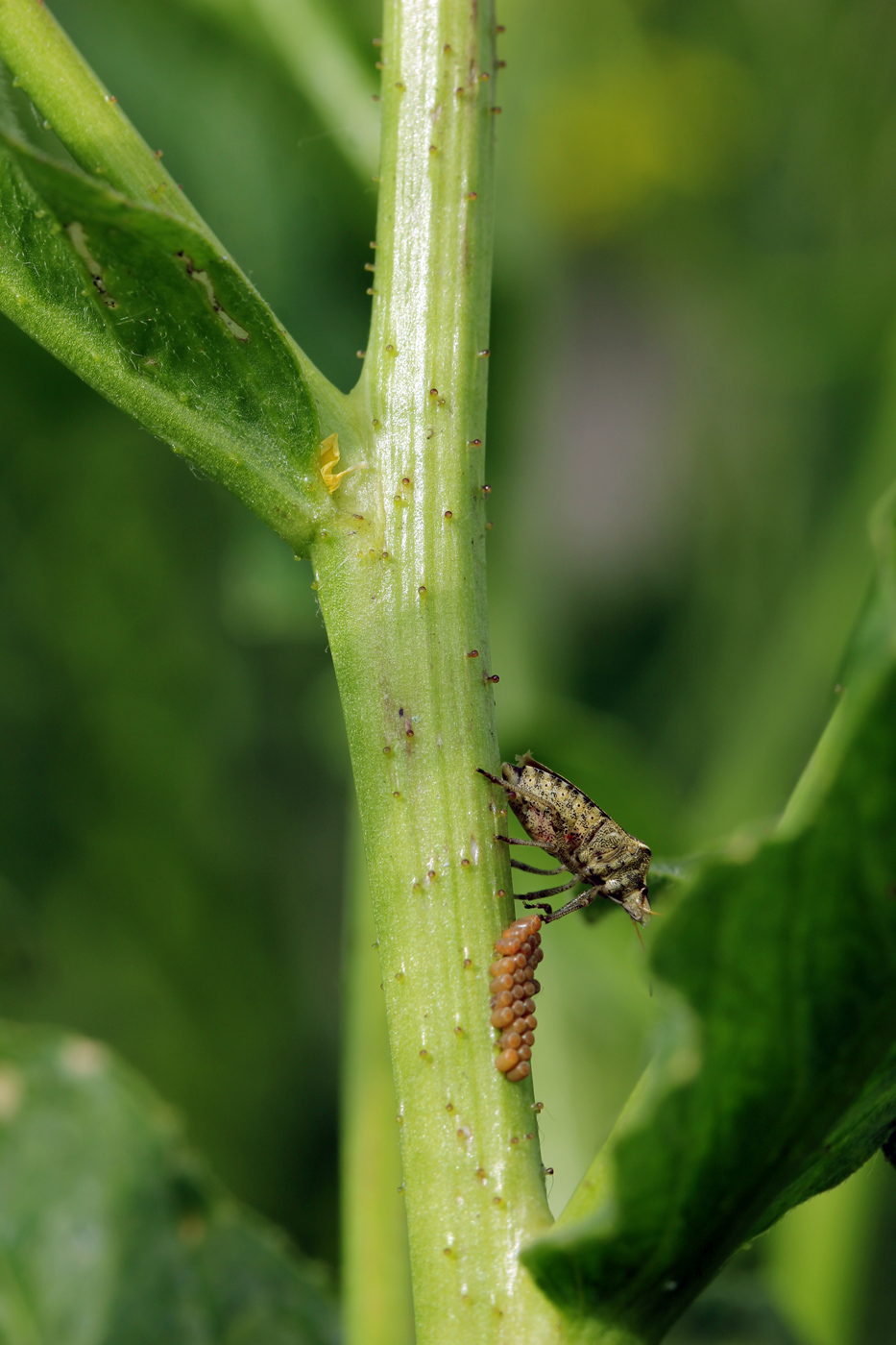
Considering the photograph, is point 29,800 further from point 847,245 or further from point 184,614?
point 847,245

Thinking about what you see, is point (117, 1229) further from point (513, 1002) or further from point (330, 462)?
point (330, 462)

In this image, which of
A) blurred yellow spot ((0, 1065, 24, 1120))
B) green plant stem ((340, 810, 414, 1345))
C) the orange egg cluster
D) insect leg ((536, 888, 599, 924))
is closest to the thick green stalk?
the orange egg cluster

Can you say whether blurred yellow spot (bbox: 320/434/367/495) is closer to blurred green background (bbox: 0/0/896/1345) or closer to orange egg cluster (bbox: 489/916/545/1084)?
orange egg cluster (bbox: 489/916/545/1084)

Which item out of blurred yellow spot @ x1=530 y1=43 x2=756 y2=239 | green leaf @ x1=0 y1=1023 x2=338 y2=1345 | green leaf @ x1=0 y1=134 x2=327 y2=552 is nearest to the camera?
green leaf @ x1=0 y1=134 x2=327 y2=552

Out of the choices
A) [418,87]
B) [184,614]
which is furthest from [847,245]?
[418,87]

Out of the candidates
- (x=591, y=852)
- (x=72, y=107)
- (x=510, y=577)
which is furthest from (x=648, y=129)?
(x=72, y=107)
